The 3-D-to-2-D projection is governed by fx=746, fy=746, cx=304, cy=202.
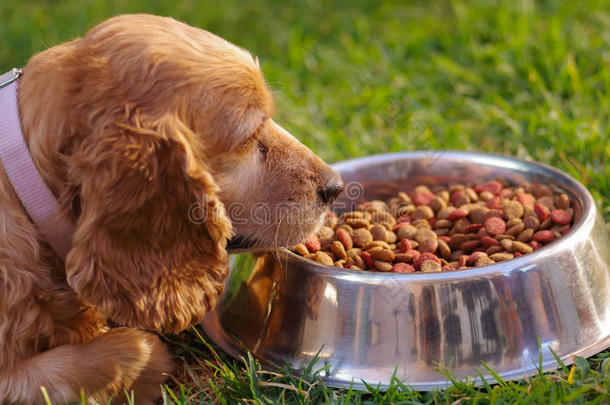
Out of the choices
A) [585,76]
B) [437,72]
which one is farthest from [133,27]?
[585,76]

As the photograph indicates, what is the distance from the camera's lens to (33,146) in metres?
2.29

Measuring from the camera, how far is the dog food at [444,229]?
3.00 metres

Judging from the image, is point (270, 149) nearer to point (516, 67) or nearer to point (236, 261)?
point (236, 261)

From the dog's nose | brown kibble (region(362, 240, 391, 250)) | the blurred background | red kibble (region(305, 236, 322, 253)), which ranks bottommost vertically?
the blurred background

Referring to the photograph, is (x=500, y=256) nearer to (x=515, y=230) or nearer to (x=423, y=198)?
(x=515, y=230)

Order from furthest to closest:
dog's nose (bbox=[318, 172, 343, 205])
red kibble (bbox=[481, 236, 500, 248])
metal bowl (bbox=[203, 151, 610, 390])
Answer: red kibble (bbox=[481, 236, 500, 248])
dog's nose (bbox=[318, 172, 343, 205])
metal bowl (bbox=[203, 151, 610, 390])

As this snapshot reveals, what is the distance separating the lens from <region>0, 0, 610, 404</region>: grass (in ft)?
13.6

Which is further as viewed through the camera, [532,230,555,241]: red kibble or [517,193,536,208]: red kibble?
[517,193,536,208]: red kibble

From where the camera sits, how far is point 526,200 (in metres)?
3.34

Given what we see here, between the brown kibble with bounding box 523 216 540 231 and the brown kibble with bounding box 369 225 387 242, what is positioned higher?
the brown kibble with bounding box 369 225 387 242

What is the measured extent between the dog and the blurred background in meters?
1.89

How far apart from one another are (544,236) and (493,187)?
0.51 m

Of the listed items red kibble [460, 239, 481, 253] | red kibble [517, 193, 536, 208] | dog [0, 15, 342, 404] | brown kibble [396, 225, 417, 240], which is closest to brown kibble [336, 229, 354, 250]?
brown kibble [396, 225, 417, 240]

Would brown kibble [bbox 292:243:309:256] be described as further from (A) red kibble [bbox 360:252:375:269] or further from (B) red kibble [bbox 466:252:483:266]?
(B) red kibble [bbox 466:252:483:266]
